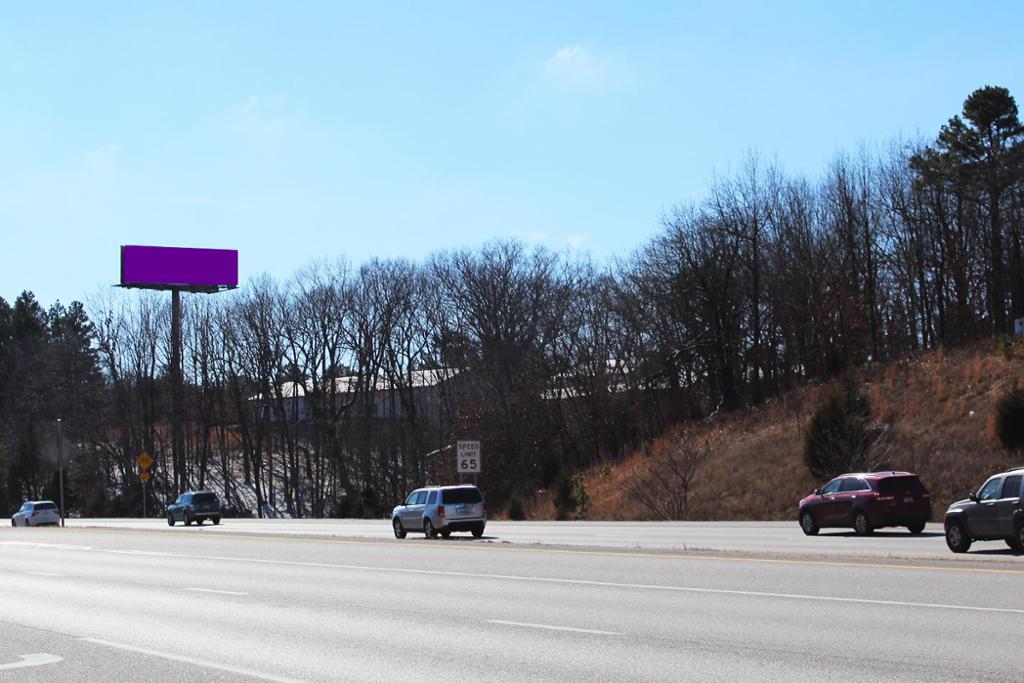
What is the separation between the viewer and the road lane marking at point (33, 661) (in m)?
11.4

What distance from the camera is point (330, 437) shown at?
89.4 metres

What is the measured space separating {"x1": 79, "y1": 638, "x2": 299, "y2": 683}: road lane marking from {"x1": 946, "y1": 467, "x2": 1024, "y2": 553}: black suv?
1543 cm

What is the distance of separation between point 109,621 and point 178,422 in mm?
84933

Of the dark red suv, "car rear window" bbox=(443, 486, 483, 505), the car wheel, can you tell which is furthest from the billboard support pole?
the car wheel

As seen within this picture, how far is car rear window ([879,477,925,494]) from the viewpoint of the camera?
30188 millimetres

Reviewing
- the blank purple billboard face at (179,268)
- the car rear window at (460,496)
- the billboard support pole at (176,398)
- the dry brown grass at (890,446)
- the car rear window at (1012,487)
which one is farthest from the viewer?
the billboard support pole at (176,398)

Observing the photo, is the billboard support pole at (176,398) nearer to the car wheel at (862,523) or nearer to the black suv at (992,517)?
the car wheel at (862,523)

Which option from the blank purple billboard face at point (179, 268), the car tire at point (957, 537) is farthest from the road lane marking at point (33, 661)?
the blank purple billboard face at point (179, 268)

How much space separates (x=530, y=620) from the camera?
14062mm

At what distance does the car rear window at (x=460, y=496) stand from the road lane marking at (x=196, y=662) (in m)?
21.7

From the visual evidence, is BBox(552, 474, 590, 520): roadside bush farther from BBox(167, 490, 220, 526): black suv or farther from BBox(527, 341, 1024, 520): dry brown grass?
BBox(167, 490, 220, 526): black suv

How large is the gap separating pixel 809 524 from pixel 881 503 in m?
2.40

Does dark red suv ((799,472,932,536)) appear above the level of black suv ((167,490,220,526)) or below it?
below

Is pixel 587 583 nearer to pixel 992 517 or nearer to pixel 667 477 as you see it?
pixel 992 517
